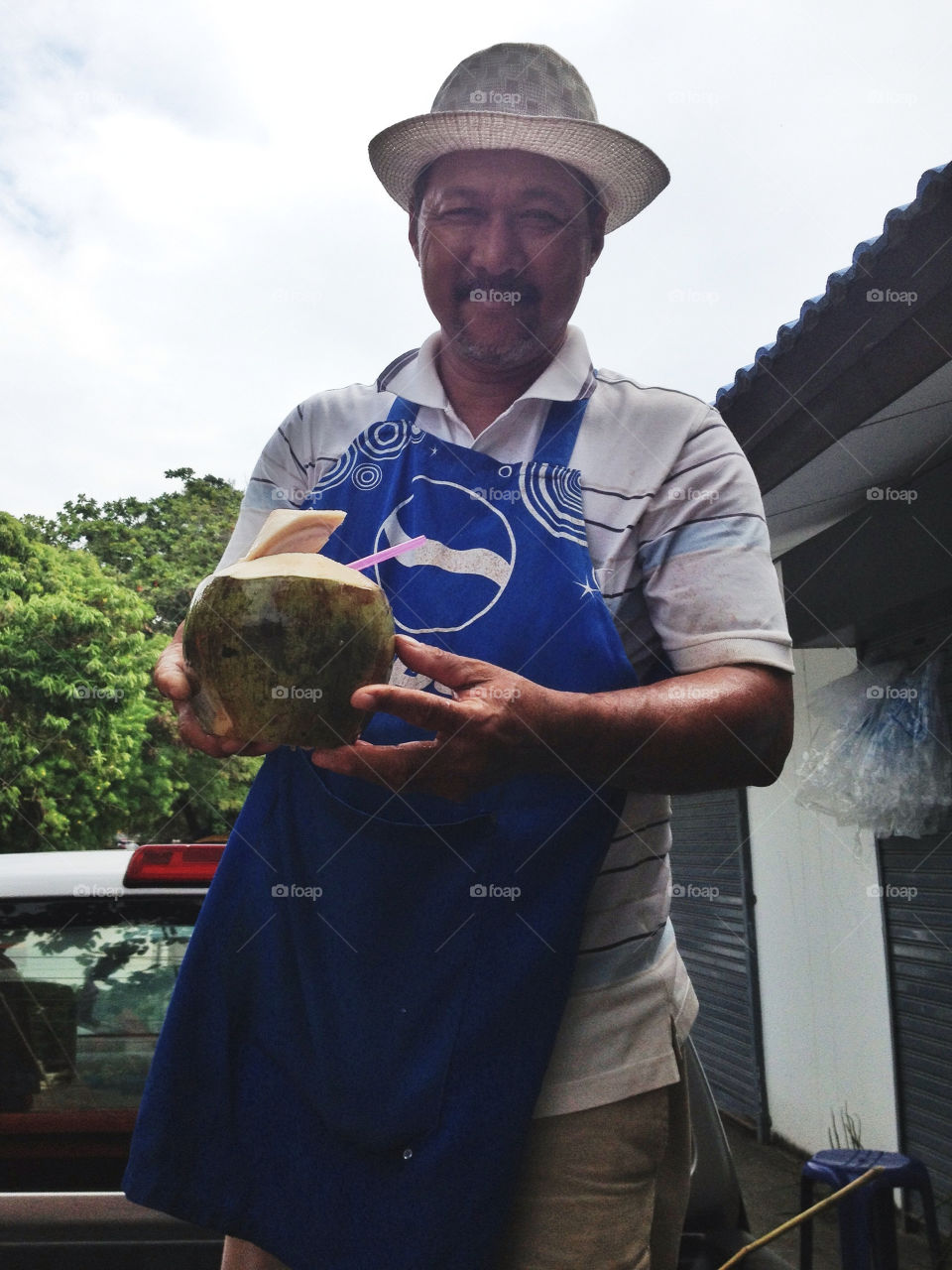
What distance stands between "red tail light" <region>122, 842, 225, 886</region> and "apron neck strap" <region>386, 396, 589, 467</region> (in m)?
1.18

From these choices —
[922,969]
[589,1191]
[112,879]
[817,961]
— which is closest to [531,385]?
[589,1191]

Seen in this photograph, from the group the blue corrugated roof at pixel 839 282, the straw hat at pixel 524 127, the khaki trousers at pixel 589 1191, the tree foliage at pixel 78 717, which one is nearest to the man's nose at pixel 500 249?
the straw hat at pixel 524 127

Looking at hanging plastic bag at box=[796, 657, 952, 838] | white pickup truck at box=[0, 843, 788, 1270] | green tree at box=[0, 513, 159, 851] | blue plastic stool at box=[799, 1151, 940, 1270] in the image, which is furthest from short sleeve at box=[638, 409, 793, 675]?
green tree at box=[0, 513, 159, 851]

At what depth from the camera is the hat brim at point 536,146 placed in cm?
163

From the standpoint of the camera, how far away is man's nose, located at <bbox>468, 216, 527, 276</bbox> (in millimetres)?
1622

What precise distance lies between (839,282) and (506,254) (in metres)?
2.04

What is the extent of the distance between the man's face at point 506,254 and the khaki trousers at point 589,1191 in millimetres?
1039

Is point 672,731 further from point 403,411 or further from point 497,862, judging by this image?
point 403,411

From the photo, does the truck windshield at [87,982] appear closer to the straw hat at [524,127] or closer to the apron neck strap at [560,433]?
the apron neck strap at [560,433]

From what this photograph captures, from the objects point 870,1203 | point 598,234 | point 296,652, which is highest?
point 598,234

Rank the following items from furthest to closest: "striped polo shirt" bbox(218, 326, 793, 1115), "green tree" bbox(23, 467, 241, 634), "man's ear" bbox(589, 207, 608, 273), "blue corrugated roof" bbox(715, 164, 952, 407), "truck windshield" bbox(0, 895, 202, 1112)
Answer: "green tree" bbox(23, 467, 241, 634) < "blue corrugated roof" bbox(715, 164, 952, 407) < "truck windshield" bbox(0, 895, 202, 1112) < "man's ear" bbox(589, 207, 608, 273) < "striped polo shirt" bbox(218, 326, 793, 1115)

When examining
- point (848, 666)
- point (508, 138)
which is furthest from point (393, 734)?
point (848, 666)

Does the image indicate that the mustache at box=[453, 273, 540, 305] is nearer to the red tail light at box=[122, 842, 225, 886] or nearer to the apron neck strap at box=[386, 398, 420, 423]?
the apron neck strap at box=[386, 398, 420, 423]

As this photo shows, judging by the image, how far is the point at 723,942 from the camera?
721cm
